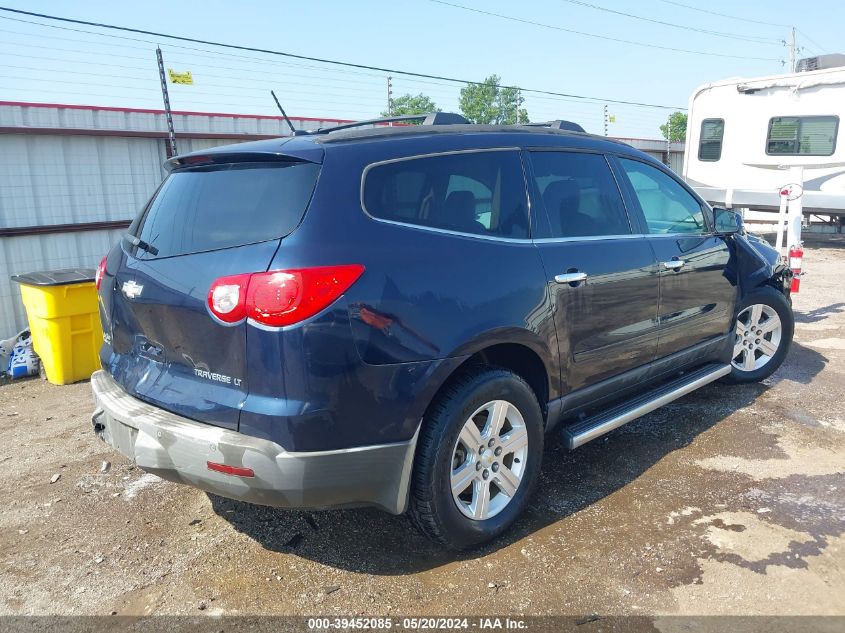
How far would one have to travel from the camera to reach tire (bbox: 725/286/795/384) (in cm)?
510

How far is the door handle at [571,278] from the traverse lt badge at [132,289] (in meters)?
1.91

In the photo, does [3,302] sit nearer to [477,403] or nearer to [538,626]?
[477,403]

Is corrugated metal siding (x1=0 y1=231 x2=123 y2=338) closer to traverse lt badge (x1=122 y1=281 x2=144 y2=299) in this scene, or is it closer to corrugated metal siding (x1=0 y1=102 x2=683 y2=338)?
corrugated metal siding (x1=0 y1=102 x2=683 y2=338)

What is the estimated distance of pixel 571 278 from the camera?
10.8 feet

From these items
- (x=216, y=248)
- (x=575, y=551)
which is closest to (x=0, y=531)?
(x=216, y=248)

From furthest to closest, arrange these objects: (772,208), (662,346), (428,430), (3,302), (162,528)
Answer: (772,208) < (3,302) < (662,346) < (162,528) < (428,430)

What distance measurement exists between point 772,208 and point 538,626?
12.7 meters

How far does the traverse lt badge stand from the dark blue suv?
0.02 meters

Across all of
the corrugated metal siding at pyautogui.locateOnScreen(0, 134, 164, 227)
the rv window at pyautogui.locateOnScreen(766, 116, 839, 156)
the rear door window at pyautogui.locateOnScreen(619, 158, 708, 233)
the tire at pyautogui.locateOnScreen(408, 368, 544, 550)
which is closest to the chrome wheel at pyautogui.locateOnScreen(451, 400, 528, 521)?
the tire at pyautogui.locateOnScreen(408, 368, 544, 550)

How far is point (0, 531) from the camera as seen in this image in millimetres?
3398

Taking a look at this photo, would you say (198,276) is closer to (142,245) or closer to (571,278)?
(142,245)

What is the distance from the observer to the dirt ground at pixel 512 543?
2.72 m

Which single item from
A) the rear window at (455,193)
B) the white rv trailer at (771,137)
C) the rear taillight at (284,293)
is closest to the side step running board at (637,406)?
the rear window at (455,193)

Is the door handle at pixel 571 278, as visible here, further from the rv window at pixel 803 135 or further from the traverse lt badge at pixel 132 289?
the rv window at pixel 803 135
